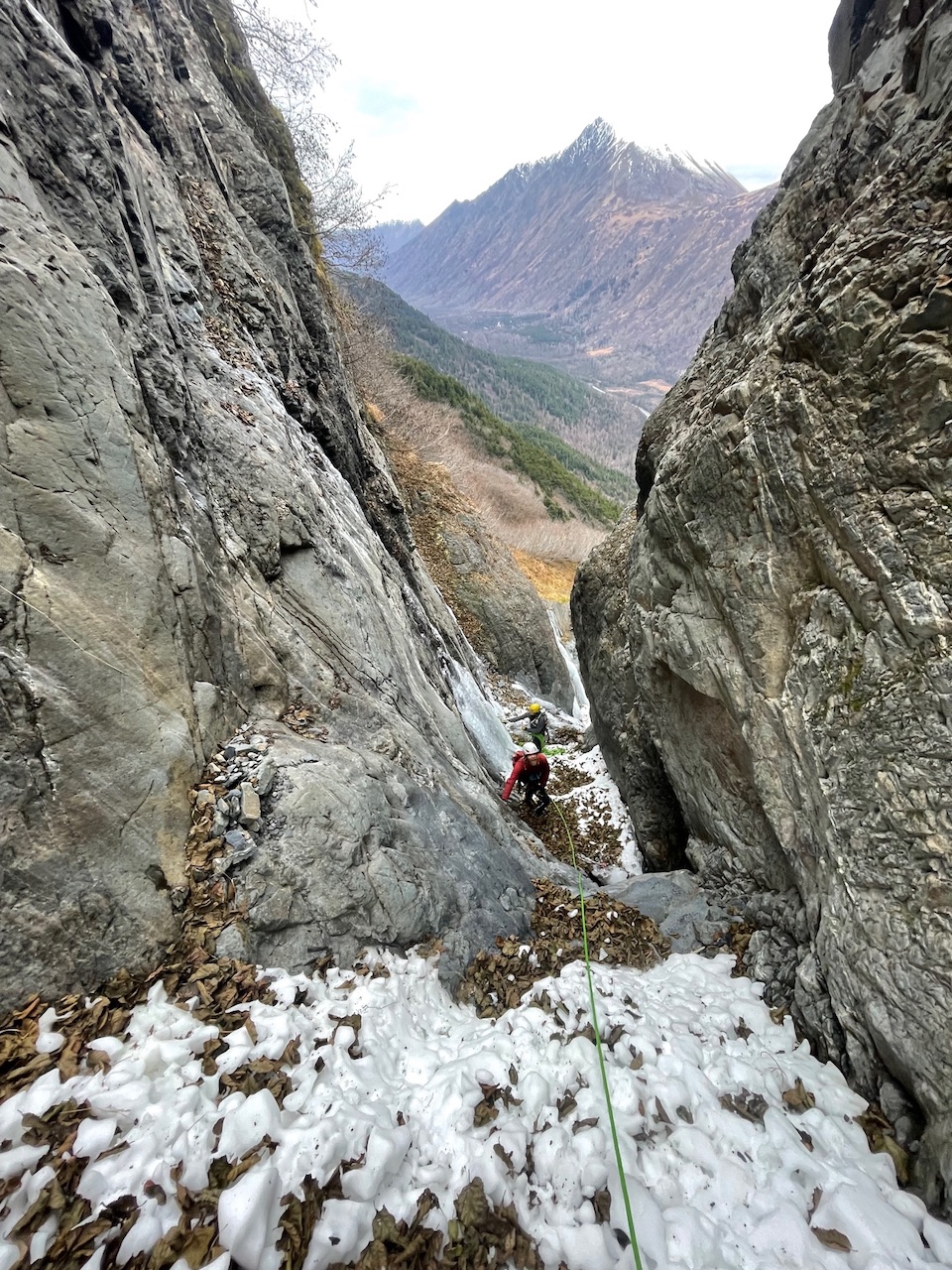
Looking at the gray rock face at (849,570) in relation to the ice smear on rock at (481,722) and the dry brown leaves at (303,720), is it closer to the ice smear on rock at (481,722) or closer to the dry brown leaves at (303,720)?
the dry brown leaves at (303,720)

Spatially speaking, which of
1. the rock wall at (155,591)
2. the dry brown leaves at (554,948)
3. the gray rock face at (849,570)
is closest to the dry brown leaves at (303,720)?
the rock wall at (155,591)

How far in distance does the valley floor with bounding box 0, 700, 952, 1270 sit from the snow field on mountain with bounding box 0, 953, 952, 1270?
0.01 m

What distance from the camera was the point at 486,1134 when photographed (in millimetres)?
3660

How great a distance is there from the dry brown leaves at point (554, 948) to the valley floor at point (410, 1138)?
310 mm

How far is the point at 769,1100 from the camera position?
4.13 meters

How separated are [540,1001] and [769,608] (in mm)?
4454

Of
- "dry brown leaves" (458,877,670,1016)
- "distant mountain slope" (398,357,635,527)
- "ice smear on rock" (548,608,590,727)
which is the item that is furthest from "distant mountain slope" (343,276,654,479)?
"dry brown leaves" (458,877,670,1016)

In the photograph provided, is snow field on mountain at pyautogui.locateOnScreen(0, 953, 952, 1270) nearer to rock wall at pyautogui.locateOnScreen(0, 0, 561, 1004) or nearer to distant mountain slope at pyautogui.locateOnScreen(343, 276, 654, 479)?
rock wall at pyautogui.locateOnScreen(0, 0, 561, 1004)

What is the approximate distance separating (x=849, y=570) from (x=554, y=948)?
4.75 meters

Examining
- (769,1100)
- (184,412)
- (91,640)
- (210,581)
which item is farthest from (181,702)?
(769,1100)

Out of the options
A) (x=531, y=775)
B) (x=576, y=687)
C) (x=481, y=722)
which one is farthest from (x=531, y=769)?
(x=576, y=687)

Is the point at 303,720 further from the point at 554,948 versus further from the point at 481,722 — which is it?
the point at 481,722

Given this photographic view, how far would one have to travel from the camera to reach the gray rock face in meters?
3.93

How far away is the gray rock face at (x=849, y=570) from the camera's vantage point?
3.93 metres
